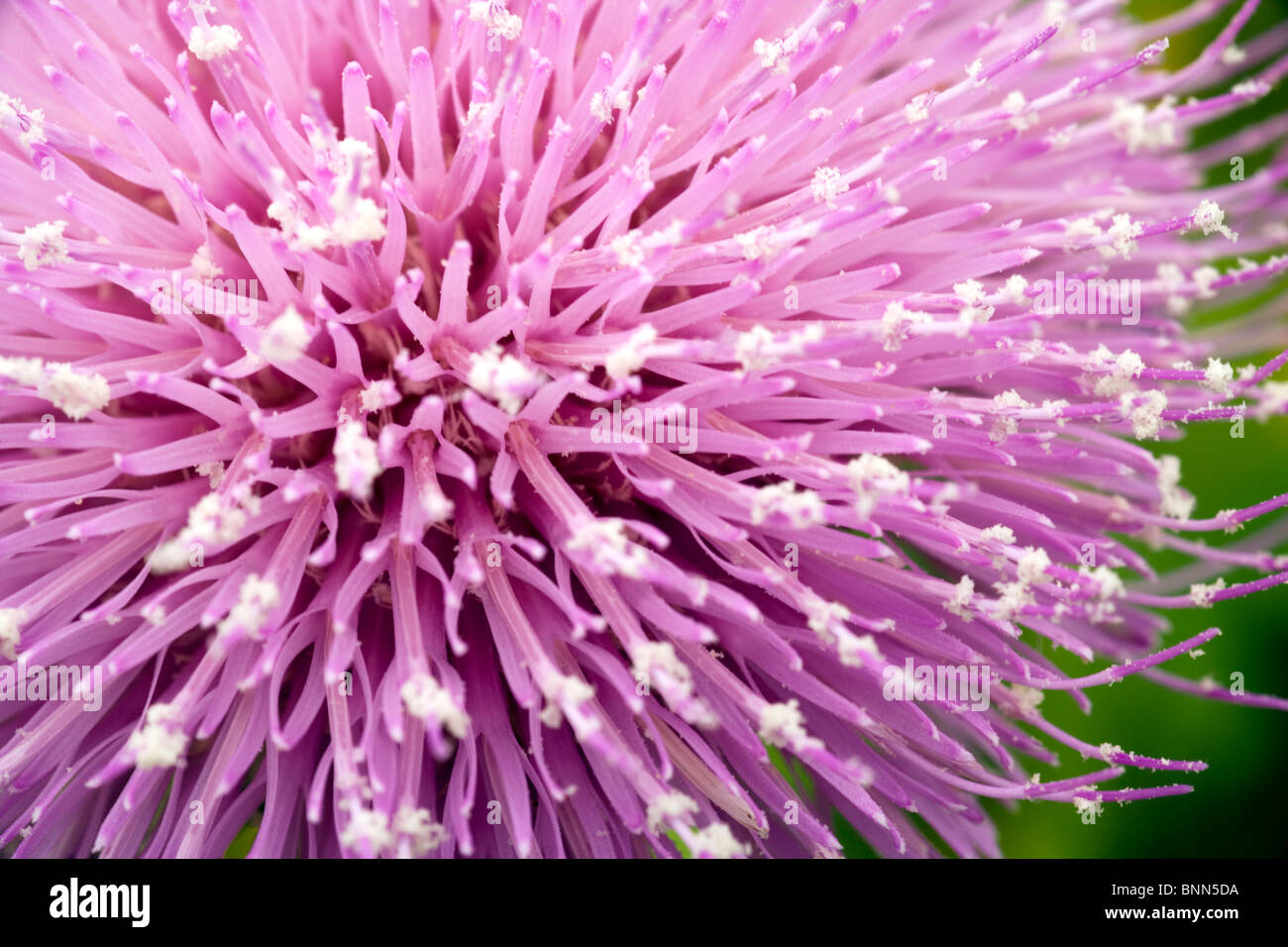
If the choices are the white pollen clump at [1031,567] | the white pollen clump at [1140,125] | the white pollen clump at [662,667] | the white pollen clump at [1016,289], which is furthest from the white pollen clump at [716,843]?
the white pollen clump at [1140,125]

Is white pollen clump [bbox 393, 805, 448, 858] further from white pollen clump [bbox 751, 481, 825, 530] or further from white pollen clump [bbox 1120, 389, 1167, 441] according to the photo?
white pollen clump [bbox 1120, 389, 1167, 441]

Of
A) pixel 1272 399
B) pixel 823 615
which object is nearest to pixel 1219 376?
pixel 1272 399

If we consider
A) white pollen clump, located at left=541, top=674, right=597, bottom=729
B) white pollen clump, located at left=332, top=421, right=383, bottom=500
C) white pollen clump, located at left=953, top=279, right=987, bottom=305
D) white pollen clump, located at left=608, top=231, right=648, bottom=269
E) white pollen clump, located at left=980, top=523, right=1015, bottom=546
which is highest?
white pollen clump, located at left=608, top=231, right=648, bottom=269

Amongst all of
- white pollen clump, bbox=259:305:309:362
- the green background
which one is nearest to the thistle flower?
white pollen clump, bbox=259:305:309:362

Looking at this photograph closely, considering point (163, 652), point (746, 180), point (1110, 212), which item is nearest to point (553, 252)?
point (746, 180)

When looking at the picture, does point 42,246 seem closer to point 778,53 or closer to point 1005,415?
point 778,53
